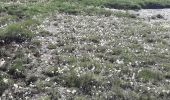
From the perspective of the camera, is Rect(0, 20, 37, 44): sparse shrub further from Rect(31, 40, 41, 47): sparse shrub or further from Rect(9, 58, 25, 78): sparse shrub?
Rect(9, 58, 25, 78): sparse shrub

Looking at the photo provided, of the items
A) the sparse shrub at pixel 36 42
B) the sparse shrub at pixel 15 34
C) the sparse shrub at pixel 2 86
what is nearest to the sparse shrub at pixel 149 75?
the sparse shrub at pixel 2 86

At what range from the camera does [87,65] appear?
1788cm

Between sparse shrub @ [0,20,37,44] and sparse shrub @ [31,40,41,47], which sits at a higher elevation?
sparse shrub @ [0,20,37,44]

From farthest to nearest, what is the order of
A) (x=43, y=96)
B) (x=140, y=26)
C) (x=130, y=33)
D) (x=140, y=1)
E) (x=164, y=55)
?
(x=140, y=1), (x=140, y=26), (x=130, y=33), (x=164, y=55), (x=43, y=96)

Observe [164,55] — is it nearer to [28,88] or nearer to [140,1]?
[28,88]

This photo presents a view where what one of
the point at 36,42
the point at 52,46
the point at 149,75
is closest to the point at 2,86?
the point at 52,46

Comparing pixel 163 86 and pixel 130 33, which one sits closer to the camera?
pixel 163 86

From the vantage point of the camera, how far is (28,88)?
613 inches

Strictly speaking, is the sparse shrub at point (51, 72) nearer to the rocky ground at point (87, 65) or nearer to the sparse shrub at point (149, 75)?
the rocky ground at point (87, 65)

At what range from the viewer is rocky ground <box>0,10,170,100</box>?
15203mm

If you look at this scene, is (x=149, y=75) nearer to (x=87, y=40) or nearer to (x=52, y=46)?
(x=52, y=46)

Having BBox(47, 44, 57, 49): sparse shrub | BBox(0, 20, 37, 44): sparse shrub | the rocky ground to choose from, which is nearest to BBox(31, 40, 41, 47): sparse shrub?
the rocky ground

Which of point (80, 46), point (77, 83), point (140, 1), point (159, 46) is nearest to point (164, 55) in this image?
point (159, 46)

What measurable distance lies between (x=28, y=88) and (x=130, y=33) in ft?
36.8
